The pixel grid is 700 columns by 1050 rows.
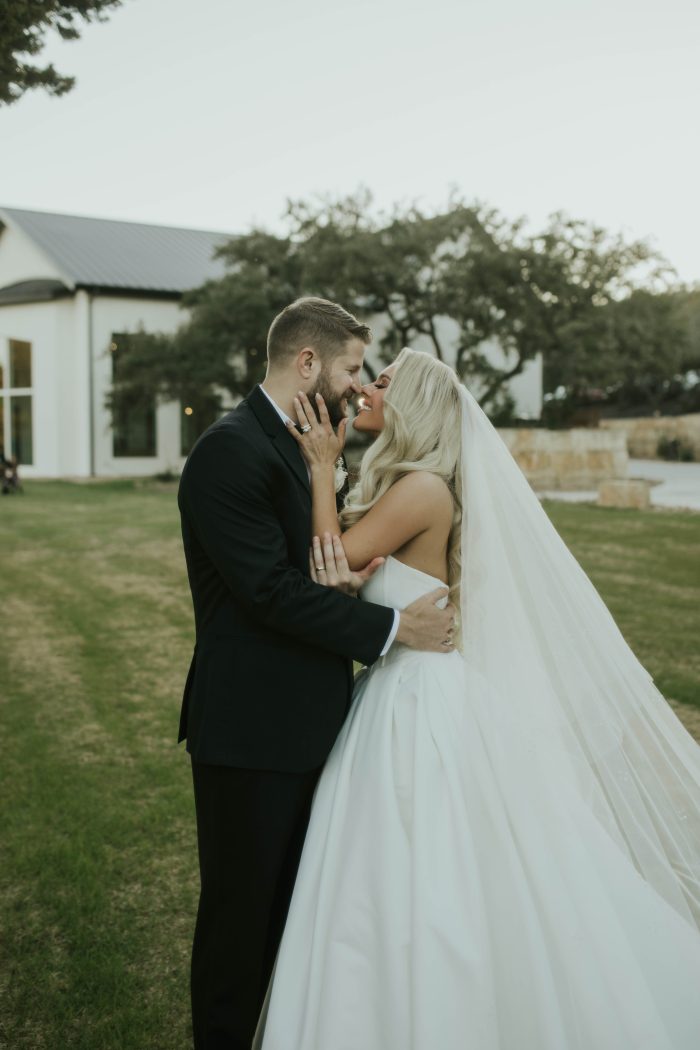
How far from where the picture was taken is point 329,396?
296cm

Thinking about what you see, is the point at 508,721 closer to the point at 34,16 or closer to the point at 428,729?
the point at 428,729

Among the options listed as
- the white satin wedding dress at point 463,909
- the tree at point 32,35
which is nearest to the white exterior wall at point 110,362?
the tree at point 32,35

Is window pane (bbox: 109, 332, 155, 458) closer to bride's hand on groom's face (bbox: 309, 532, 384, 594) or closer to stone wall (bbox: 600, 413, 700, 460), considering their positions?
stone wall (bbox: 600, 413, 700, 460)

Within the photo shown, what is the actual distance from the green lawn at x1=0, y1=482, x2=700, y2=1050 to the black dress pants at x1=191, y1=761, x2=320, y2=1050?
0.64 metres

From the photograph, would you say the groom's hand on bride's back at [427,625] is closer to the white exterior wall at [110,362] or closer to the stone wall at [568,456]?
the stone wall at [568,456]

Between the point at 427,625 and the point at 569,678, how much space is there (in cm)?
58

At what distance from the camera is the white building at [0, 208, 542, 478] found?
107 ft

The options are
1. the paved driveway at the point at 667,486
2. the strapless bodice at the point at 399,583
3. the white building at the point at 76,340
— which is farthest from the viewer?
the white building at the point at 76,340

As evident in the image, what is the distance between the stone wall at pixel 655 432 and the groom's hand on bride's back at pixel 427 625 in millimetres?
31105

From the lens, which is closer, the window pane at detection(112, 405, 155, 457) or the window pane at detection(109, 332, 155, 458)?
the window pane at detection(109, 332, 155, 458)

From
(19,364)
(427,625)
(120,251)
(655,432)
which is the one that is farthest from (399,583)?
(120,251)

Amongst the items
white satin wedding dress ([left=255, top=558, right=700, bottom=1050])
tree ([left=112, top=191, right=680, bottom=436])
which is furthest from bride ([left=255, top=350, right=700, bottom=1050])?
tree ([left=112, top=191, right=680, bottom=436])

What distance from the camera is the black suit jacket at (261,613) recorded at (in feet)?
8.76

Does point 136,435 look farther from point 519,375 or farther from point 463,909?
point 463,909
